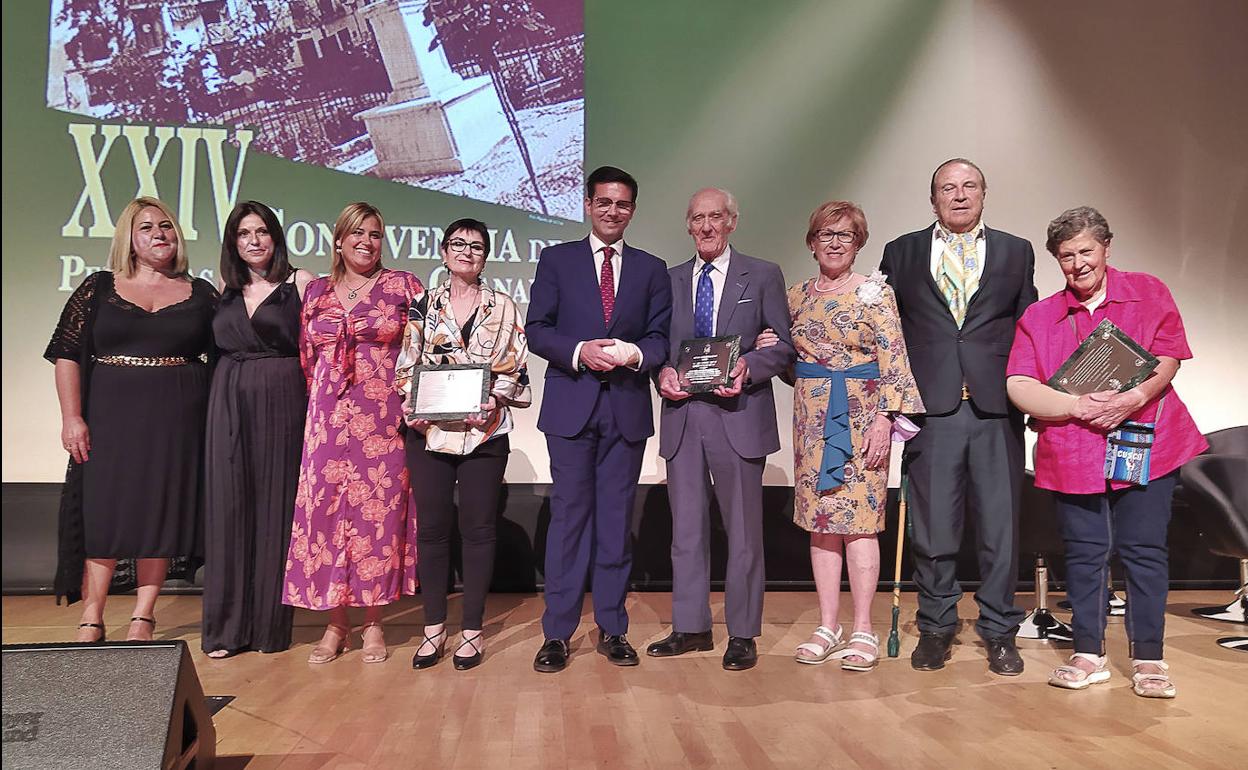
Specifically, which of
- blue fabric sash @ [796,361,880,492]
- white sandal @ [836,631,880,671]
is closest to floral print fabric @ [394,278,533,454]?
blue fabric sash @ [796,361,880,492]

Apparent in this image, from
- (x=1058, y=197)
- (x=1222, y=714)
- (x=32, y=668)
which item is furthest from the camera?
(x=1058, y=197)

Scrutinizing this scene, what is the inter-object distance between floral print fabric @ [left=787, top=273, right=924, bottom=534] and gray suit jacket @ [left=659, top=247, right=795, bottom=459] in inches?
4.6

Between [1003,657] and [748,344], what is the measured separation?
56.2 inches

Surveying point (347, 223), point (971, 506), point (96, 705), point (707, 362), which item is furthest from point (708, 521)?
point (96, 705)

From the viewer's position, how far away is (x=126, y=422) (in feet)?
11.6

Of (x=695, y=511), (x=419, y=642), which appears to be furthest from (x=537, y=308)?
(x=419, y=642)

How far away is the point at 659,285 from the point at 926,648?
5.37 feet

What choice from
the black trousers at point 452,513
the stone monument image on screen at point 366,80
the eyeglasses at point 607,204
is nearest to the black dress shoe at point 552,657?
the black trousers at point 452,513

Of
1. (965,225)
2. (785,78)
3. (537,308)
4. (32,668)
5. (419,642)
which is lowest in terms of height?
(419,642)

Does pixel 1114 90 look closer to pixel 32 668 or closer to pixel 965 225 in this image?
pixel 965 225

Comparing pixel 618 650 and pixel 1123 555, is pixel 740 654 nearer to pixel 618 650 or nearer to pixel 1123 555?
pixel 618 650

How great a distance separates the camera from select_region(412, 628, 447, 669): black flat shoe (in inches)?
131

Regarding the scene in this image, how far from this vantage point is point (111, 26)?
4809 mm

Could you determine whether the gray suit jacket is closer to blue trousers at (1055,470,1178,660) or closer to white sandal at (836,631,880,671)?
white sandal at (836,631,880,671)
